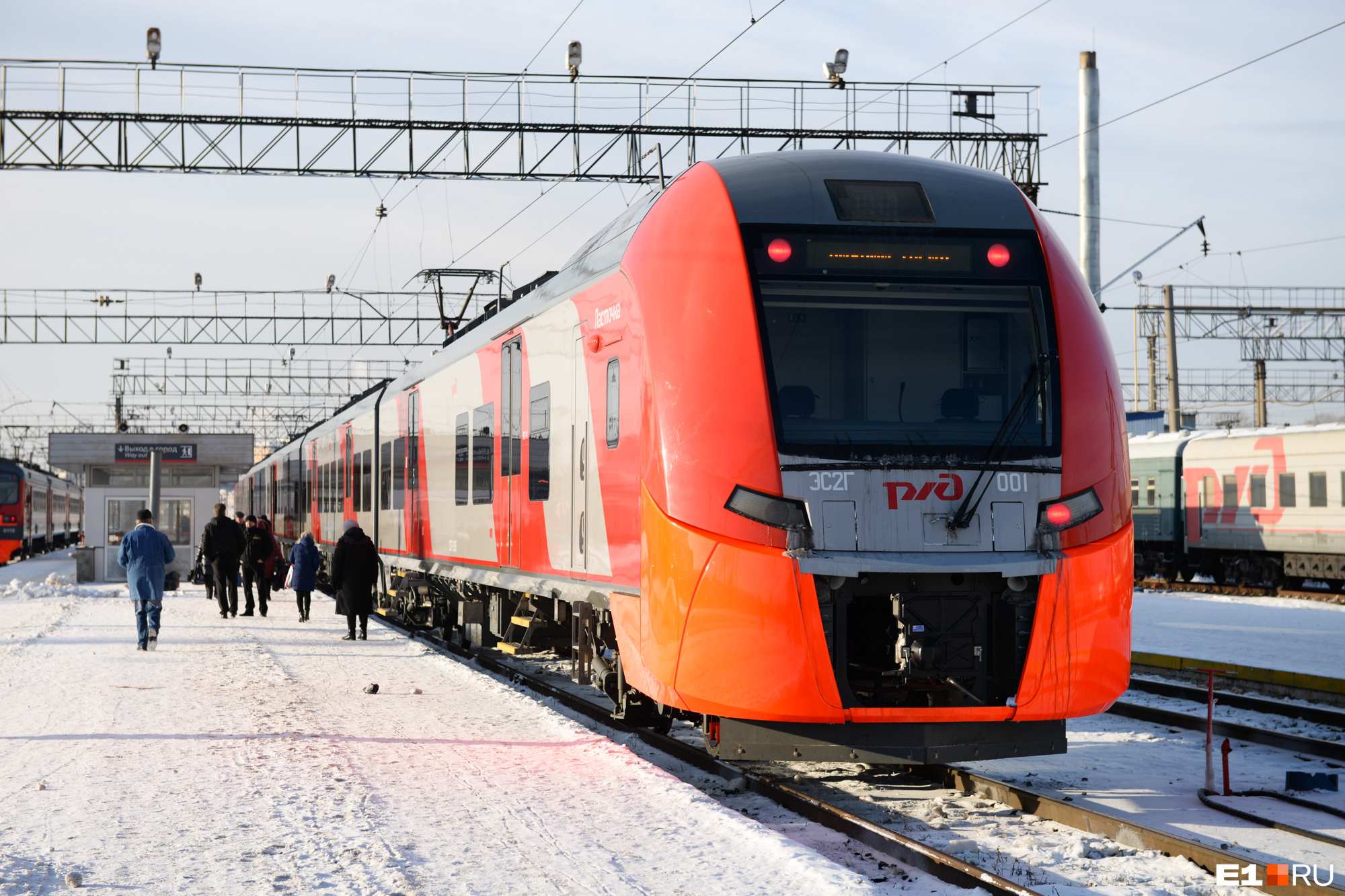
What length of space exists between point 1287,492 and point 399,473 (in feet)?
60.3

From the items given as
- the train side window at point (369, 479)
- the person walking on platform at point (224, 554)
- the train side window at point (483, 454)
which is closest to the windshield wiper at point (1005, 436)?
the train side window at point (483, 454)

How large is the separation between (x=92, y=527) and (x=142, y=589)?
59.0 feet

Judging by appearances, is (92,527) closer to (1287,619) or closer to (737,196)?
(1287,619)

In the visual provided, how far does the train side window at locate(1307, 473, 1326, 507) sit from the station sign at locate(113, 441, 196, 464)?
2658cm

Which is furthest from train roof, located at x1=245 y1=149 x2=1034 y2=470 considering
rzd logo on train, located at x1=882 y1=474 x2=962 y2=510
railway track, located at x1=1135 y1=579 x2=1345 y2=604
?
railway track, located at x1=1135 y1=579 x2=1345 y2=604

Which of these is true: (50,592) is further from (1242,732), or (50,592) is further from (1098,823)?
(1098,823)

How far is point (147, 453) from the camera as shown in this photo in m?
35.5

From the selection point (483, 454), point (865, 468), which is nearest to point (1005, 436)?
point (865, 468)

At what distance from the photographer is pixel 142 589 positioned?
48.4 ft

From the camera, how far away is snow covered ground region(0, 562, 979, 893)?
571 cm

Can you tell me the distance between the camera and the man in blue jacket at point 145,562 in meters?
14.6

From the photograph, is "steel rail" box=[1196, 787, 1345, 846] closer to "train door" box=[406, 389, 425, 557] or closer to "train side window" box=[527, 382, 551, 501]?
"train side window" box=[527, 382, 551, 501]
